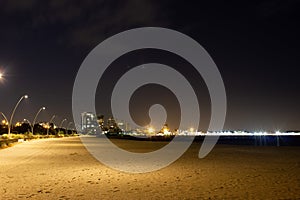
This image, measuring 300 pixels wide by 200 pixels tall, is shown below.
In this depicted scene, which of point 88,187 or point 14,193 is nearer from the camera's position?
point 14,193

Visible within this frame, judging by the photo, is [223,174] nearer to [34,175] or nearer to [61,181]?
[61,181]

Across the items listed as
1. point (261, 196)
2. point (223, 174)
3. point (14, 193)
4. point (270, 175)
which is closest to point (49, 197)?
point (14, 193)

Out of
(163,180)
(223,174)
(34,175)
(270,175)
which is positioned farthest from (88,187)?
(270,175)

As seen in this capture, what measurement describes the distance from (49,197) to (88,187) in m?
1.84

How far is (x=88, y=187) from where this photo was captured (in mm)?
11125

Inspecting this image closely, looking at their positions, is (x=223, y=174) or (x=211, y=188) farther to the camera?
(x=223, y=174)

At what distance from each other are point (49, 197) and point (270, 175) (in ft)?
27.5

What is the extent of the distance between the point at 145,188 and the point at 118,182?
60.0 inches

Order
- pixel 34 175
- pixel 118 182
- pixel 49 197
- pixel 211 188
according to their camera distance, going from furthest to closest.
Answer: pixel 34 175 < pixel 118 182 < pixel 211 188 < pixel 49 197

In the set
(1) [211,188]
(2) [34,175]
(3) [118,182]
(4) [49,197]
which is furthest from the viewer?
(2) [34,175]

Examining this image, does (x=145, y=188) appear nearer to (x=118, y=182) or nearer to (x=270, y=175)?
(x=118, y=182)

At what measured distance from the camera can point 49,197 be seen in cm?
942

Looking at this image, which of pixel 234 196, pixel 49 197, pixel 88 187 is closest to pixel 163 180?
pixel 88 187

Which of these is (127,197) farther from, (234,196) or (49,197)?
(234,196)
